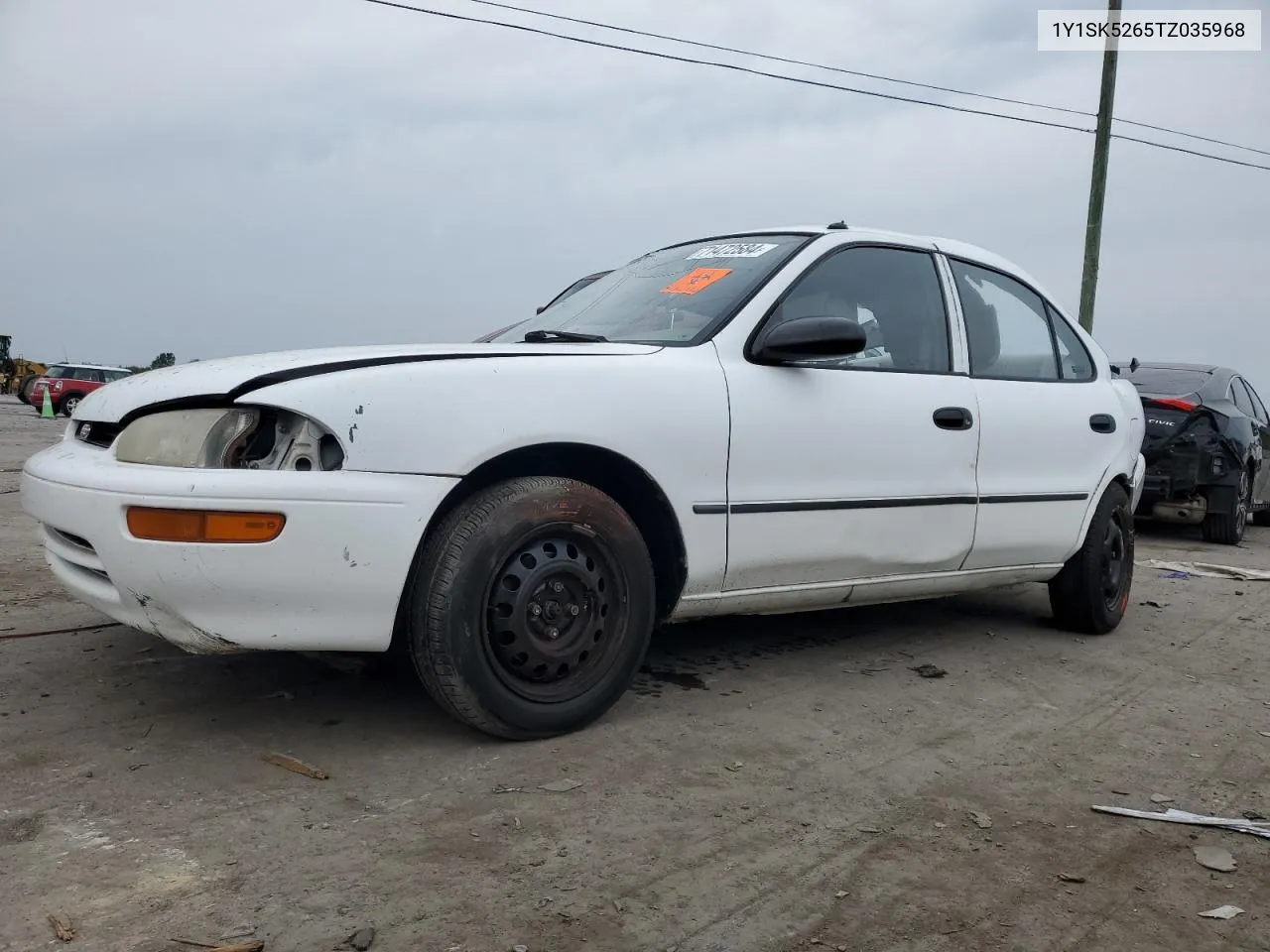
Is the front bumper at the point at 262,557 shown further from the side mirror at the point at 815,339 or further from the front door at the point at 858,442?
the side mirror at the point at 815,339

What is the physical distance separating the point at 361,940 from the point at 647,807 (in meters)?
0.84

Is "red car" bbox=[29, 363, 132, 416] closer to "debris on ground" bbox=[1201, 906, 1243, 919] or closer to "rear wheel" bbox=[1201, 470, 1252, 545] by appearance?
"rear wheel" bbox=[1201, 470, 1252, 545]

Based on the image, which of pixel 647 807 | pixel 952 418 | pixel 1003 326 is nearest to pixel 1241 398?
pixel 1003 326

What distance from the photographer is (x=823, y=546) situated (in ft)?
11.7

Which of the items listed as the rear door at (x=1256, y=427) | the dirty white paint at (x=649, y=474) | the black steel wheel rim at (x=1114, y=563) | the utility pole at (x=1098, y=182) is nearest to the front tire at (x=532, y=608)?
the dirty white paint at (x=649, y=474)

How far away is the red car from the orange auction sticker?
26.9 m

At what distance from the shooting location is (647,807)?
258 cm

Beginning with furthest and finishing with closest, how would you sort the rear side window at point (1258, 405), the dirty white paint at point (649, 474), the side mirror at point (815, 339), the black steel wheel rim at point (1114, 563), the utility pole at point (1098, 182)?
the utility pole at point (1098, 182)
the rear side window at point (1258, 405)
the black steel wheel rim at point (1114, 563)
the side mirror at point (815, 339)
the dirty white paint at point (649, 474)

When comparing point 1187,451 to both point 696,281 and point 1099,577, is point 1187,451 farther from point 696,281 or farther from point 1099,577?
point 696,281

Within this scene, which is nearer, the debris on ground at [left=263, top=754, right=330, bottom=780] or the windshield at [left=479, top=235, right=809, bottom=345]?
the debris on ground at [left=263, top=754, right=330, bottom=780]

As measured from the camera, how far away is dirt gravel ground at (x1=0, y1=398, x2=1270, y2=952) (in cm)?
205

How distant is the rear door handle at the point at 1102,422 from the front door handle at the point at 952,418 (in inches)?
37.6

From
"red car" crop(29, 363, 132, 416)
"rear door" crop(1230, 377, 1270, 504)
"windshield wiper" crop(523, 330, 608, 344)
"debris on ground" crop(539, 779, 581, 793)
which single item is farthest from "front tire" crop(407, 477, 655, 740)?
"red car" crop(29, 363, 132, 416)

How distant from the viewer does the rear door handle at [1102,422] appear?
4641 mm
